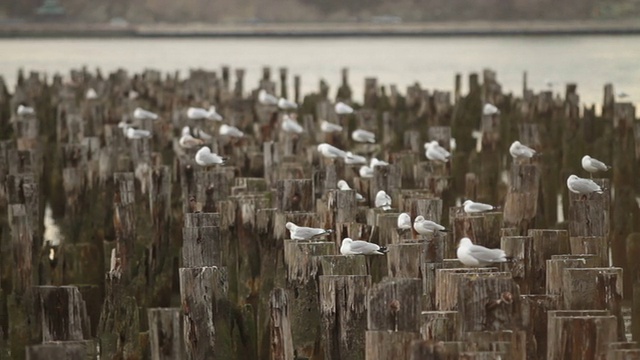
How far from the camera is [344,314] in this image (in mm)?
9102

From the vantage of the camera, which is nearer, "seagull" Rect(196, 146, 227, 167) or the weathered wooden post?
the weathered wooden post

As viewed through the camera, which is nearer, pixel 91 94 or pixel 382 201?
pixel 382 201

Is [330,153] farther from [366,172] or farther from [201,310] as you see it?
[201,310]

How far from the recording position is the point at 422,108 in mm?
22422

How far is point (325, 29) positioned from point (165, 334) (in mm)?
71945

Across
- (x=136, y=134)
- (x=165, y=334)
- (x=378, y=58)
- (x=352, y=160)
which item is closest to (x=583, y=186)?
(x=352, y=160)

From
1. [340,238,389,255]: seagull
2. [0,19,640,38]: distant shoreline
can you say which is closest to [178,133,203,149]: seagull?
[340,238,389,255]: seagull

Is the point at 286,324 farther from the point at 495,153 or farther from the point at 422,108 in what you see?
the point at 422,108

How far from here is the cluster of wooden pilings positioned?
27.9 feet

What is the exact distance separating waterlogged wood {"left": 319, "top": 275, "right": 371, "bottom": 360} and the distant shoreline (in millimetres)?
64244

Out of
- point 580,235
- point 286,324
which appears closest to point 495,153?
point 580,235

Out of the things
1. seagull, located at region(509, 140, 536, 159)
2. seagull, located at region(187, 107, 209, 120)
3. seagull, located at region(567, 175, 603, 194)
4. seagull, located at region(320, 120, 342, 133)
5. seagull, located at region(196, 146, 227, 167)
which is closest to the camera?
seagull, located at region(567, 175, 603, 194)

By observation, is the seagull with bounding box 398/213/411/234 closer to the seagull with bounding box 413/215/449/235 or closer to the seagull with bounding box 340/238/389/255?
the seagull with bounding box 413/215/449/235

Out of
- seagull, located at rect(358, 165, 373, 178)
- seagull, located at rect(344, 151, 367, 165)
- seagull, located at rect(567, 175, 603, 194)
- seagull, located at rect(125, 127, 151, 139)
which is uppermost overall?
seagull, located at rect(125, 127, 151, 139)
